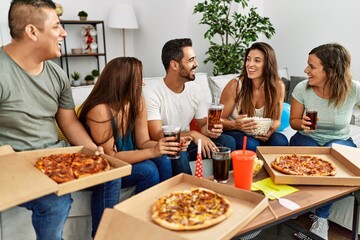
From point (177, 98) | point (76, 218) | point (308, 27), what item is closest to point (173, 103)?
point (177, 98)

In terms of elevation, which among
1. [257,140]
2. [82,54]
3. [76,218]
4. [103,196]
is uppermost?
[82,54]

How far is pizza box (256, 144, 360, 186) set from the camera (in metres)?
1.45

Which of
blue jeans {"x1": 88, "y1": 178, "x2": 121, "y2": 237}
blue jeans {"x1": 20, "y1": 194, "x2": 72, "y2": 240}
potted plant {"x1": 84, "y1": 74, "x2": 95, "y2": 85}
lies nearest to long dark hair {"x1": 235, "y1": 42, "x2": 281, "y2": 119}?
blue jeans {"x1": 88, "y1": 178, "x2": 121, "y2": 237}

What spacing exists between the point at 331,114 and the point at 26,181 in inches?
72.0

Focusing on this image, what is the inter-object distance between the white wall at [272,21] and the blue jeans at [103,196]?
9.16ft

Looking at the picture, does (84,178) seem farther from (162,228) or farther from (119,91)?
(119,91)

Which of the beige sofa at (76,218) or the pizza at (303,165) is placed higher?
the pizza at (303,165)

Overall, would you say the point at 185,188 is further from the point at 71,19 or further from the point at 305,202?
the point at 71,19

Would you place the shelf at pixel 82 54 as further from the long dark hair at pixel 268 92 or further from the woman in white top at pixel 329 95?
the woman in white top at pixel 329 95

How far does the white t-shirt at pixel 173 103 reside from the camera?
2.21 meters

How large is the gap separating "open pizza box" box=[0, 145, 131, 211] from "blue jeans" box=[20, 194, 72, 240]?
0.63ft

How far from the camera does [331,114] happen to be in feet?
7.24

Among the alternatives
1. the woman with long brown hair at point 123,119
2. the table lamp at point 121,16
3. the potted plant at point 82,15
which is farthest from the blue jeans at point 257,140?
the potted plant at point 82,15

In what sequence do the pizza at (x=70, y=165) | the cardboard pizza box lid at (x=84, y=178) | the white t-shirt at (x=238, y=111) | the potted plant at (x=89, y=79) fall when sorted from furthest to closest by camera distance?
1. the potted plant at (x=89, y=79)
2. the white t-shirt at (x=238, y=111)
3. the pizza at (x=70, y=165)
4. the cardboard pizza box lid at (x=84, y=178)
